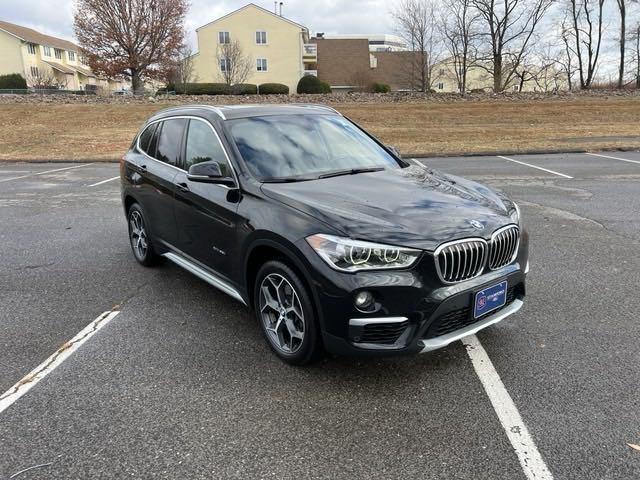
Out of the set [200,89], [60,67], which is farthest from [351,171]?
[60,67]

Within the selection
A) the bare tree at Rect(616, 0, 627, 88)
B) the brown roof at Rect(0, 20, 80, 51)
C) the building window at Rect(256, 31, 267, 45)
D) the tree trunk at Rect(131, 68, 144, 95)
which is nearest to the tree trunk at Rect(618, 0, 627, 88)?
the bare tree at Rect(616, 0, 627, 88)

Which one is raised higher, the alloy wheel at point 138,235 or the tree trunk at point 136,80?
the tree trunk at point 136,80

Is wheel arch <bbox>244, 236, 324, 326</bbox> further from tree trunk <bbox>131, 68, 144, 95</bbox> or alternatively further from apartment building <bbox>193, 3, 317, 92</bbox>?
apartment building <bbox>193, 3, 317, 92</bbox>

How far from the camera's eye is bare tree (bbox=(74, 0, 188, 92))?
1641 inches

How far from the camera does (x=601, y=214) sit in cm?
774

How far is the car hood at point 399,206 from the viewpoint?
307 cm

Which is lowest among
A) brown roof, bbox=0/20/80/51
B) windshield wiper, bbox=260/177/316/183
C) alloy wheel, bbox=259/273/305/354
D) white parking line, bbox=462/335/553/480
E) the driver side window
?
white parking line, bbox=462/335/553/480

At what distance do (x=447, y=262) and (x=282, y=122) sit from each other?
2.16 m

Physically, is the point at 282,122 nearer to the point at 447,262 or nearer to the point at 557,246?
the point at 447,262

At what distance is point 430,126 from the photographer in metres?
23.5

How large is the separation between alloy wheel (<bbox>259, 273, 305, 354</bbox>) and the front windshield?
826 millimetres

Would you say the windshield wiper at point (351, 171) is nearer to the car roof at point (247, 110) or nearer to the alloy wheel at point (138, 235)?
the car roof at point (247, 110)

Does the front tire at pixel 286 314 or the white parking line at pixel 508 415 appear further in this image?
the front tire at pixel 286 314

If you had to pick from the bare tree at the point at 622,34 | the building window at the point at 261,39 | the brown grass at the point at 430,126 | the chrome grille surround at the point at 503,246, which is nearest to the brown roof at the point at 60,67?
the building window at the point at 261,39
